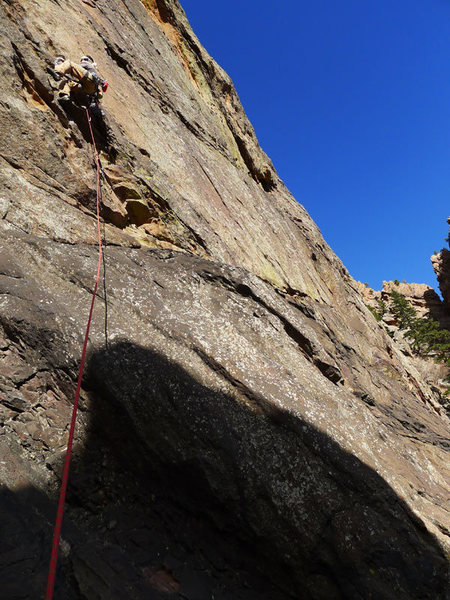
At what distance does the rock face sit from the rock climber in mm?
286

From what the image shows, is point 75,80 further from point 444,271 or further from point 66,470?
point 444,271

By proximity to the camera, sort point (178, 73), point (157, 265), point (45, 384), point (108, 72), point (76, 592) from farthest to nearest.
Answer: point (178, 73), point (108, 72), point (157, 265), point (45, 384), point (76, 592)

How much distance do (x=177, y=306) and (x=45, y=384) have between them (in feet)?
6.69

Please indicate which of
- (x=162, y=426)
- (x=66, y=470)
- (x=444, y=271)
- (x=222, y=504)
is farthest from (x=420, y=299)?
(x=66, y=470)

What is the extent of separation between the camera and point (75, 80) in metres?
7.14

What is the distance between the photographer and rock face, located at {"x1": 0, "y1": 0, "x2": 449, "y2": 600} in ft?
12.4

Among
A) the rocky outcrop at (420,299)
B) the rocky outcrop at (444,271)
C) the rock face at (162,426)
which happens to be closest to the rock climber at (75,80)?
the rock face at (162,426)

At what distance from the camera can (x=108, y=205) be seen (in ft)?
22.6

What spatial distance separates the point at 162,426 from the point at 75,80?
684 centimetres

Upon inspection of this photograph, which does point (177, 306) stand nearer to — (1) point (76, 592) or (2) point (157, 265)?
(2) point (157, 265)

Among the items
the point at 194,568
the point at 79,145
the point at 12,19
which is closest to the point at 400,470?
the point at 194,568

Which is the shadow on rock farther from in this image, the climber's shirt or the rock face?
the climber's shirt

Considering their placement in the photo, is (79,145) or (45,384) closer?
(45,384)

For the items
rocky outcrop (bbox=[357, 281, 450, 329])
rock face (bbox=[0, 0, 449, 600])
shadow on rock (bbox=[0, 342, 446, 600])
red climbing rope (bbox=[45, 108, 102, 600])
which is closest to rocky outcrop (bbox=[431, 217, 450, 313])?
rocky outcrop (bbox=[357, 281, 450, 329])
